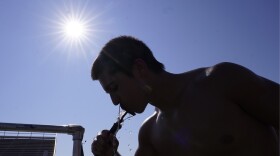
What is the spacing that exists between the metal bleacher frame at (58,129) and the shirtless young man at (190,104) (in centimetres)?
18

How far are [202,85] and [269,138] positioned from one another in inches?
22.3

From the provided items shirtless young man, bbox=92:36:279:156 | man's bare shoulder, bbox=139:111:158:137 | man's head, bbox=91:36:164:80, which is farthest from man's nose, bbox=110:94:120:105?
man's bare shoulder, bbox=139:111:158:137

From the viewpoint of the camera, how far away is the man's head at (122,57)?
3043mm

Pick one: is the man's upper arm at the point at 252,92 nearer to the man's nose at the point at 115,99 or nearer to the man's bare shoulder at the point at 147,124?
the man's nose at the point at 115,99

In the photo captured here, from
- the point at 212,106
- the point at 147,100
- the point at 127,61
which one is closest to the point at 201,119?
the point at 212,106

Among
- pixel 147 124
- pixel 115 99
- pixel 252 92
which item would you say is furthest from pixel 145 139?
pixel 252 92

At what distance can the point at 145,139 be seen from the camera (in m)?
3.35

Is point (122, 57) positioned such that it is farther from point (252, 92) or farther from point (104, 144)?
point (252, 92)

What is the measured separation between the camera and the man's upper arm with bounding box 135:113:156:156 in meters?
3.27

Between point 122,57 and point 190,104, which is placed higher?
point 122,57

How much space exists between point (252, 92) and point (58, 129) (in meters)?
1.51

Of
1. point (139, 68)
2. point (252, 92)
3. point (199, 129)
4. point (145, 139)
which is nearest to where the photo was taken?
A: point (252, 92)

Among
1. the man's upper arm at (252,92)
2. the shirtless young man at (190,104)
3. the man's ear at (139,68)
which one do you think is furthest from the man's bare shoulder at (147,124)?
the man's upper arm at (252,92)

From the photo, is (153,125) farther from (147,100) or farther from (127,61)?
(127,61)
